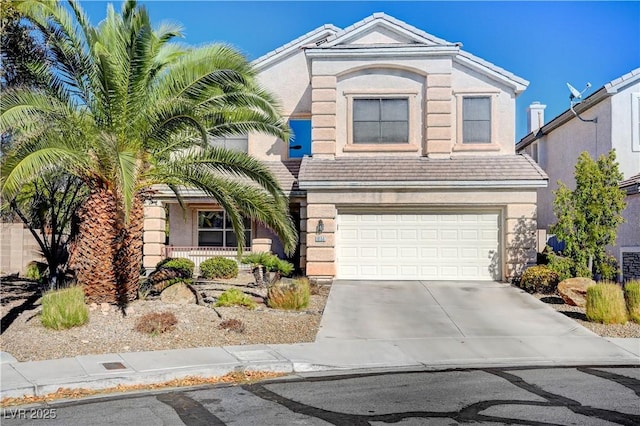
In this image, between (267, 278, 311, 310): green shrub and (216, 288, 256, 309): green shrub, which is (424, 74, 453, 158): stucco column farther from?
(216, 288, 256, 309): green shrub

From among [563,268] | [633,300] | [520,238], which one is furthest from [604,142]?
[633,300]

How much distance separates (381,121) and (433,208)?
10.6ft

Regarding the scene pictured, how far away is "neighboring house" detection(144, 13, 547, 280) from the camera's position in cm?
1803

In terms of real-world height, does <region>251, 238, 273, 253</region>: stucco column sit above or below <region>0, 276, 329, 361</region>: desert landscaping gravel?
above

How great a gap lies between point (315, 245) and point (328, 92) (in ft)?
15.7

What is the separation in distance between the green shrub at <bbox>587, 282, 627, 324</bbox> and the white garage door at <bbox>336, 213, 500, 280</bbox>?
5.32m

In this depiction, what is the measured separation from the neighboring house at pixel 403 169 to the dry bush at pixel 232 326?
6.49 metres

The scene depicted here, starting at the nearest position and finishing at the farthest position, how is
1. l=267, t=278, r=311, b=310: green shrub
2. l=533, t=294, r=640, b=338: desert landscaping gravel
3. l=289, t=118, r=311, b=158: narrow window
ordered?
l=533, t=294, r=640, b=338: desert landscaping gravel → l=267, t=278, r=311, b=310: green shrub → l=289, t=118, r=311, b=158: narrow window

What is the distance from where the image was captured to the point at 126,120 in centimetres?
1226

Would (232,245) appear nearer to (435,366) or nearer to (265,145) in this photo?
(265,145)

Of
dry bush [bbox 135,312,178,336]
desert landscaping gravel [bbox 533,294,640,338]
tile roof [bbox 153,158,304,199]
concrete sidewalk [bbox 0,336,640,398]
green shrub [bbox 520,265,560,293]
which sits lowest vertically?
concrete sidewalk [bbox 0,336,640,398]

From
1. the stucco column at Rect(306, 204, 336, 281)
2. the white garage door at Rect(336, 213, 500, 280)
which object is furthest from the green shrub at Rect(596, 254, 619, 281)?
the stucco column at Rect(306, 204, 336, 281)

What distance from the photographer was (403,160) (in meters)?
18.9

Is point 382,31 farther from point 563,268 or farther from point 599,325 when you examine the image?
point 599,325
